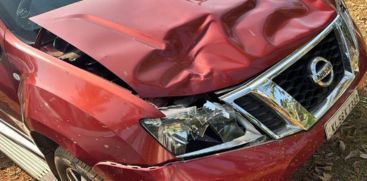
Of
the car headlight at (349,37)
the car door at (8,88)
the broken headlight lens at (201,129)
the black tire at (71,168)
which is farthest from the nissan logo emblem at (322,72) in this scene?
the car door at (8,88)

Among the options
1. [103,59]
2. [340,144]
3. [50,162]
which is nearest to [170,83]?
[103,59]

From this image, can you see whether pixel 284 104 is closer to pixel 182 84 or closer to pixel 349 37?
pixel 182 84

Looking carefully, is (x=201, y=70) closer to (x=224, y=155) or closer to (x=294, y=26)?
(x=224, y=155)

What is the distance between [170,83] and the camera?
2.33m

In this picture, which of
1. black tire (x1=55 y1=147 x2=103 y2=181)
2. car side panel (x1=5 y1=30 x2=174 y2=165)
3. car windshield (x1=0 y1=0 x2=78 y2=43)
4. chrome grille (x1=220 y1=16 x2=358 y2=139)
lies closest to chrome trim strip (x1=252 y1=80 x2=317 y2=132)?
chrome grille (x1=220 y1=16 x2=358 y2=139)

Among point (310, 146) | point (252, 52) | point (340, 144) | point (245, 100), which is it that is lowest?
point (340, 144)

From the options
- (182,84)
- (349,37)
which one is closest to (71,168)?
(182,84)

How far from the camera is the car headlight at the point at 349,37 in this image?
2885 millimetres

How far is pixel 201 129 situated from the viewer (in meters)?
2.28

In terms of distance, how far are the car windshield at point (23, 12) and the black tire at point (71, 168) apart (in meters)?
0.72

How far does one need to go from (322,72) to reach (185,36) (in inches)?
27.8

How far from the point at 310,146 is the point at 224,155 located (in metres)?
0.47

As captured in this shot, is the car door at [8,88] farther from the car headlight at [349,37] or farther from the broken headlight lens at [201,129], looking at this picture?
the car headlight at [349,37]

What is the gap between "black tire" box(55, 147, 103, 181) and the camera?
2505 millimetres
